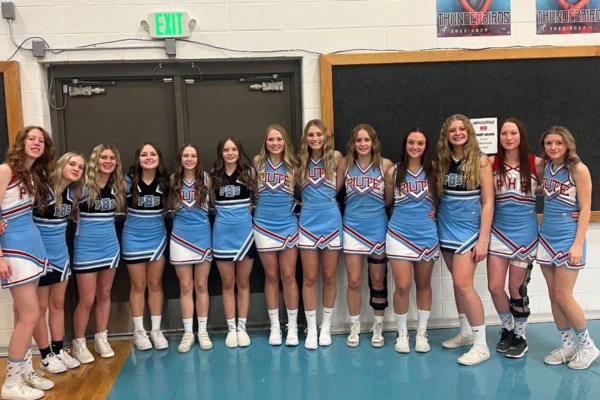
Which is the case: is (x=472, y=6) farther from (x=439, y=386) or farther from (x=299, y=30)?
(x=439, y=386)

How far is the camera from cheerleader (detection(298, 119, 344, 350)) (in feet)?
10.6

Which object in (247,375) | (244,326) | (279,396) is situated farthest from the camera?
(244,326)

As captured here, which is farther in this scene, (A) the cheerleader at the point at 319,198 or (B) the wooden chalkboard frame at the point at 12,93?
(B) the wooden chalkboard frame at the point at 12,93

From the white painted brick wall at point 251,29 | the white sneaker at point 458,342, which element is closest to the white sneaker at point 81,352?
the white painted brick wall at point 251,29

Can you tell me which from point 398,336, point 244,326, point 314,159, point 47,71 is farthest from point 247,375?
point 47,71

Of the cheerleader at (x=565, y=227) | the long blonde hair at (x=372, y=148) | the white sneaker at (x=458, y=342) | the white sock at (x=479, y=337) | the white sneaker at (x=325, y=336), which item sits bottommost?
the white sneaker at (x=458, y=342)

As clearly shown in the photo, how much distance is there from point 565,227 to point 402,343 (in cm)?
120

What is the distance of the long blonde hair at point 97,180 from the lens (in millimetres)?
3057

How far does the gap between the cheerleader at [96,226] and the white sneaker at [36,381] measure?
14.3 inches

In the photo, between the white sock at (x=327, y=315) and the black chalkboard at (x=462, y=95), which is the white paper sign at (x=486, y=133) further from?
the white sock at (x=327, y=315)

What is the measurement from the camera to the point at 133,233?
3.22 meters

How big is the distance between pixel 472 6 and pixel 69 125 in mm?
2952

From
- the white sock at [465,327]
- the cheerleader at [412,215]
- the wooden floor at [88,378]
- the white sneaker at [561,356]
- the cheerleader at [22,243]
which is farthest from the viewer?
the white sock at [465,327]

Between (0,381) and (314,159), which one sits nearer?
(0,381)
